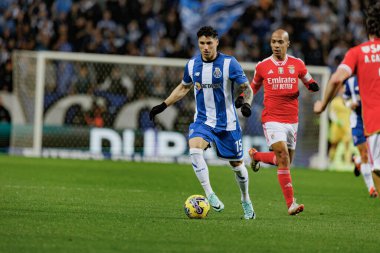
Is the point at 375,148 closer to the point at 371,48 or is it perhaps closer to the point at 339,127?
the point at 371,48

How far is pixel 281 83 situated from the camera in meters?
11.4

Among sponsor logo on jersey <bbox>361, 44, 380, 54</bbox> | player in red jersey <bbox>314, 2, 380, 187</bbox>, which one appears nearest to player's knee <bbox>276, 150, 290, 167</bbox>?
player in red jersey <bbox>314, 2, 380, 187</bbox>

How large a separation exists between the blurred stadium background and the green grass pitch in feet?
12.1

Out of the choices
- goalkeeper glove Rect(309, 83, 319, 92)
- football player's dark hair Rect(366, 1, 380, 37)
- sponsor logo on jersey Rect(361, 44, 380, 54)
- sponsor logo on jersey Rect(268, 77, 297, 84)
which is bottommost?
goalkeeper glove Rect(309, 83, 319, 92)

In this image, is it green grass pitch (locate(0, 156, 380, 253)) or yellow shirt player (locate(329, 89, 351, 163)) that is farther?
yellow shirt player (locate(329, 89, 351, 163))

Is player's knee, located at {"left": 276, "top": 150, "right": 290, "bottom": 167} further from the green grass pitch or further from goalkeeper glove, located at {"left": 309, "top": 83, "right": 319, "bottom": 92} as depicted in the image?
goalkeeper glove, located at {"left": 309, "top": 83, "right": 319, "bottom": 92}

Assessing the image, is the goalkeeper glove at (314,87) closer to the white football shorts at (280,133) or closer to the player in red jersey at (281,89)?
the player in red jersey at (281,89)

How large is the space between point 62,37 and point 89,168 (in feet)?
18.8

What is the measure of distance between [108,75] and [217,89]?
12216mm

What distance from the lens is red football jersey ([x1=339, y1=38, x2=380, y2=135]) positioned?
812cm

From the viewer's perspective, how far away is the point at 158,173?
18.3 m

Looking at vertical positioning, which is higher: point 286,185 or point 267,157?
point 267,157

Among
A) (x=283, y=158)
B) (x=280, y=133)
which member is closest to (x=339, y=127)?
(x=280, y=133)

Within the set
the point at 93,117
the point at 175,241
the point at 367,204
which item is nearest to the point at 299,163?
the point at 93,117
